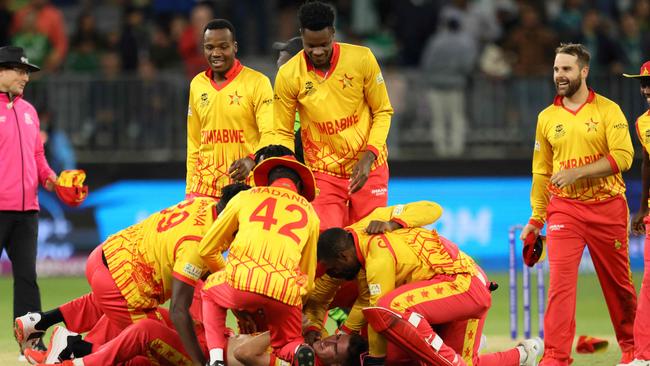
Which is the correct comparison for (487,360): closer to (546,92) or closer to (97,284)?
(97,284)

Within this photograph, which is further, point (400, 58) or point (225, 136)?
point (400, 58)

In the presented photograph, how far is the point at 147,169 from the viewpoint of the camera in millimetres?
18062

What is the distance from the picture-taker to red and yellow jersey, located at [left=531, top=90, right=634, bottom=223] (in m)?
10.3

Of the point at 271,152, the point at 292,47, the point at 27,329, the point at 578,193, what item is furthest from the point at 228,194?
the point at 578,193

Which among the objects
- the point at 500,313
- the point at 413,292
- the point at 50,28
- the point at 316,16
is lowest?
the point at 500,313

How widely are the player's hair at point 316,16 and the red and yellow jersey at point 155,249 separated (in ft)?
5.25

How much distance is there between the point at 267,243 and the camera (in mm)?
9281

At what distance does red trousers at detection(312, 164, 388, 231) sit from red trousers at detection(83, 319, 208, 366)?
165cm

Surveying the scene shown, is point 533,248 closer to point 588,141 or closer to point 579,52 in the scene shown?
point 588,141

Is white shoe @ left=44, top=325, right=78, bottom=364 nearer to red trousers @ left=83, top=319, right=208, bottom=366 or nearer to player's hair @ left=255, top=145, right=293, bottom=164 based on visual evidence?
red trousers @ left=83, top=319, right=208, bottom=366

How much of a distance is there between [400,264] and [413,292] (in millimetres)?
234

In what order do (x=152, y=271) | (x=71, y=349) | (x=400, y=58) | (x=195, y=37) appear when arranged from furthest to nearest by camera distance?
(x=400, y=58)
(x=195, y=37)
(x=71, y=349)
(x=152, y=271)

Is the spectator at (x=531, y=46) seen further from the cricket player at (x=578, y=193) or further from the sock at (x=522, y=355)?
the sock at (x=522, y=355)

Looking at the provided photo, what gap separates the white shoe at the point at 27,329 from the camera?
34.9 feet
